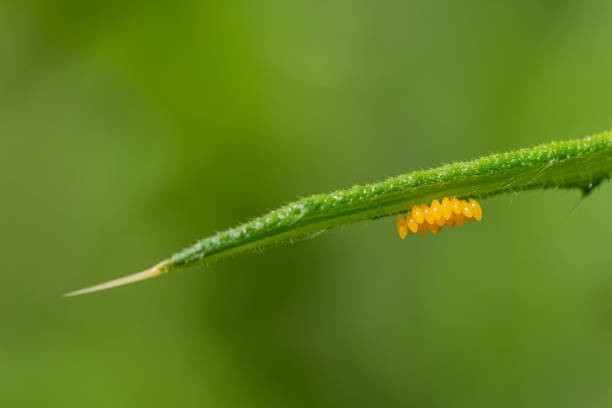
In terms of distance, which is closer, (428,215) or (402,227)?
(428,215)

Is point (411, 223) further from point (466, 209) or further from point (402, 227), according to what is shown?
point (466, 209)

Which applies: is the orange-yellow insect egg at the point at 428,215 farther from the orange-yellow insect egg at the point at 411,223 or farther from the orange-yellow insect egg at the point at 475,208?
the orange-yellow insect egg at the point at 475,208

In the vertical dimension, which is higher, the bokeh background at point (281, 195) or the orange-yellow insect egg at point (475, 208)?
the bokeh background at point (281, 195)

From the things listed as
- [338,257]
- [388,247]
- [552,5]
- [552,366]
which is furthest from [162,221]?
[552,5]

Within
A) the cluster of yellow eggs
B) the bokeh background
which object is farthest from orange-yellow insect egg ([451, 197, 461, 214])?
the bokeh background

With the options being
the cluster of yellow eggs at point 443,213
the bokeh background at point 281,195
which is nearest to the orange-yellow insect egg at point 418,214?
the cluster of yellow eggs at point 443,213

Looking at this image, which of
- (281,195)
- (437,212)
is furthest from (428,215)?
(281,195)
